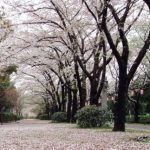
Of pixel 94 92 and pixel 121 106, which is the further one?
pixel 94 92

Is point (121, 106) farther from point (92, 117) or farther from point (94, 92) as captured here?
point (94, 92)

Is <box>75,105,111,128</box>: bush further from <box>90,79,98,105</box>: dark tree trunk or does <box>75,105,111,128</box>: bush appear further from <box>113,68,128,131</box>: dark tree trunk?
<box>113,68,128,131</box>: dark tree trunk

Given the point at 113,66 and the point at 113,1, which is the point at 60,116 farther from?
the point at 113,1

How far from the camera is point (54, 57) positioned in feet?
111

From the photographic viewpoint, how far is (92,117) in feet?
73.2

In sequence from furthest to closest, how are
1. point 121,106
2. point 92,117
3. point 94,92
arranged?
1. point 94,92
2. point 92,117
3. point 121,106

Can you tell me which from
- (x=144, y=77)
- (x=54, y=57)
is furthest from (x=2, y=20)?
(x=144, y=77)

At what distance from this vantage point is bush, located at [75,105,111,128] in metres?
22.3

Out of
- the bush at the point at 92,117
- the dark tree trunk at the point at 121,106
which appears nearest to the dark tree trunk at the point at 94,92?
the bush at the point at 92,117

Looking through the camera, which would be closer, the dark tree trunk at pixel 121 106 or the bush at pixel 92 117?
the dark tree trunk at pixel 121 106

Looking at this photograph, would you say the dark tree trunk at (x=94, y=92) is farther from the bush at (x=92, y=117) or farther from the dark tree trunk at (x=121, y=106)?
the dark tree trunk at (x=121, y=106)

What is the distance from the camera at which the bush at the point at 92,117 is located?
73.2 feet

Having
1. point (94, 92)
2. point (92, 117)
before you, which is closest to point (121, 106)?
point (92, 117)

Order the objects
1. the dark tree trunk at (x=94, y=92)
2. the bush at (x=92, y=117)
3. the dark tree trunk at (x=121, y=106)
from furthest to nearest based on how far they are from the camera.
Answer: the dark tree trunk at (x=94, y=92)
the bush at (x=92, y=117)
the dark tree trunk at (x=121, y=106)
